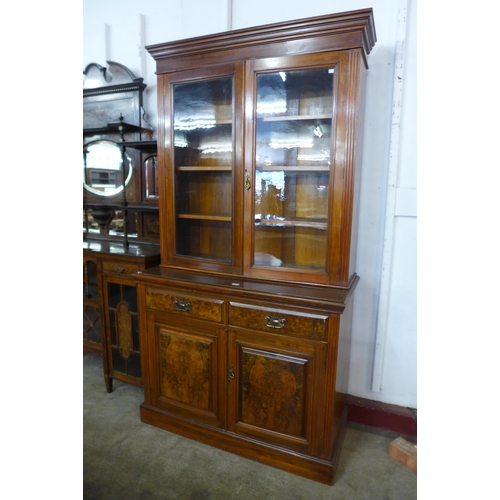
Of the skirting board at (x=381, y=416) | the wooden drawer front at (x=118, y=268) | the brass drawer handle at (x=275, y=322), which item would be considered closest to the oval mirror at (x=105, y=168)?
the wooden drawer front at (x=118, y=268)

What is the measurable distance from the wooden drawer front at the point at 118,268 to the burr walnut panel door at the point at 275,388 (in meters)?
0.82

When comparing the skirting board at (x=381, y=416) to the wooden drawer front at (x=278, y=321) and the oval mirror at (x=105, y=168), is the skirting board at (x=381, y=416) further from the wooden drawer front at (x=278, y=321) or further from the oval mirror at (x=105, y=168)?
the oval mirror at (x=105, y=168)

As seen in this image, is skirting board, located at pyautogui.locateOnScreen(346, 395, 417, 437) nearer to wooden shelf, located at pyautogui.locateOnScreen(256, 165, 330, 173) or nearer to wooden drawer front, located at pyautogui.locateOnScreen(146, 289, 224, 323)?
wooden drawer front, located at pyautogui.locateOnScreen(146, 289, 224, 323)

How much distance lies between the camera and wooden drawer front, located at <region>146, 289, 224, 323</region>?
174cm

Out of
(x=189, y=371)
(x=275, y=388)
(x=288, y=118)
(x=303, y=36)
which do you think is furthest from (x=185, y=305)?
(x=303, y=36)

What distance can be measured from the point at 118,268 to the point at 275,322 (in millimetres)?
1128

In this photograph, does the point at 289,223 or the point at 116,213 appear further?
the point at 116,213

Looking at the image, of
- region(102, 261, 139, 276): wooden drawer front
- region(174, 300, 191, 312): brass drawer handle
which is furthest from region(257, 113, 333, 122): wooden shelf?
region(102, 261, 139, 276): wooden drawer front

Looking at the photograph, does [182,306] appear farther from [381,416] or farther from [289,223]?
[381,416]

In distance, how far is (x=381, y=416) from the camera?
6.63ft

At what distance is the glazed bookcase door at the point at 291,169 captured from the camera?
163cm

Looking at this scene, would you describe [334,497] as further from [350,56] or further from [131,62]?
[131,62]

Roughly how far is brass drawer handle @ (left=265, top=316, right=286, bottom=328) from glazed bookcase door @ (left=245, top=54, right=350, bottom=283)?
9.1 inches

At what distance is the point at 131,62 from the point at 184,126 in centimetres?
101
